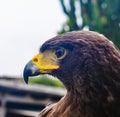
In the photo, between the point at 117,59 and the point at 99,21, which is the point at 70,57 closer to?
the point at 117,59

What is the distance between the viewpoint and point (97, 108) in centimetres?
404

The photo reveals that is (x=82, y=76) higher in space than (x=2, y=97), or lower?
higher

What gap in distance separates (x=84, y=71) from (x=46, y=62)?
35 centimetres

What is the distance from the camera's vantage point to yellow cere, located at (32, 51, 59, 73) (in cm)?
426

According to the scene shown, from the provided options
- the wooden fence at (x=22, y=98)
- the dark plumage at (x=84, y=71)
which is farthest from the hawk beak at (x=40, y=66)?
the wooden fence at (x=22, y=98)

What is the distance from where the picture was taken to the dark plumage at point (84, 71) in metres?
4.01

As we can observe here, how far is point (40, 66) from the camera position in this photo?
14.0ft

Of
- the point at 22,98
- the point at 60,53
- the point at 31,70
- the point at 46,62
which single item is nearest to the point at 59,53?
the point at 60,53

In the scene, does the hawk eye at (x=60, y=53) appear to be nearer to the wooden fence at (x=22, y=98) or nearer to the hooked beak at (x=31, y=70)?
the hooked beak at (x=31, y=70)

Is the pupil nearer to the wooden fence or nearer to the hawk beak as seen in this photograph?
the hawk beak

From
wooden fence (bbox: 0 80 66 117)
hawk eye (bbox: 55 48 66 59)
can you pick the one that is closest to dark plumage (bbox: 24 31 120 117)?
hawk eye (bbox: 55 48 66 59)

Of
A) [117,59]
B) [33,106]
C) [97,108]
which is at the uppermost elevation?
[117,59]

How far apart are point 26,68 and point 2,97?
25.0 feet

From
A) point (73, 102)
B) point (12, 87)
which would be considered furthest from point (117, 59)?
point (12, 87)
